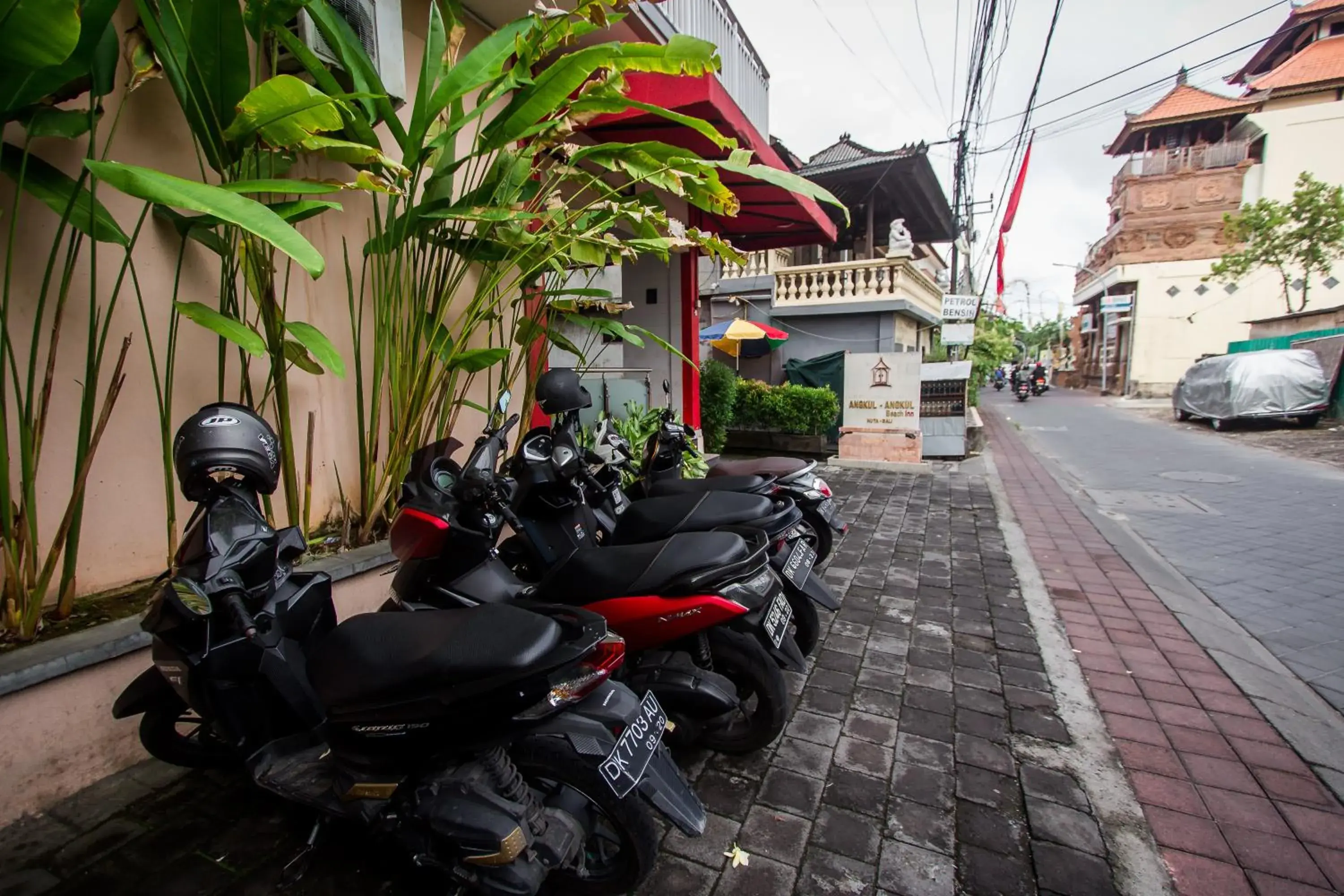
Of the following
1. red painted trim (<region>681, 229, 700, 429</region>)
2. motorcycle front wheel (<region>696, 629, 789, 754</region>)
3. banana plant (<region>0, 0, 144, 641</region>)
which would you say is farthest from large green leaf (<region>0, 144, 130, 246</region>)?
red painted trim (<region>681, 229, 700, 429</region>)

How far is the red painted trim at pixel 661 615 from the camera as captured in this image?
2.16 m

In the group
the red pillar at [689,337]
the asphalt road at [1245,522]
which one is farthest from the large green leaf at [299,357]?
the red pillar at [689,337]

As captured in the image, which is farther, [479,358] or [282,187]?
[479,358]

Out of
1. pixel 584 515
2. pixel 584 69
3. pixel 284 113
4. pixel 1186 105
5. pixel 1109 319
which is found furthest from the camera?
pixel 1109 319

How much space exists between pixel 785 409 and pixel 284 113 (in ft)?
28.4

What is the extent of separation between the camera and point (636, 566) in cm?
225

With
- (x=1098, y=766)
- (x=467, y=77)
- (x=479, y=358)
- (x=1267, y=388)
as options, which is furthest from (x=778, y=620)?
(x=1267, y=388)

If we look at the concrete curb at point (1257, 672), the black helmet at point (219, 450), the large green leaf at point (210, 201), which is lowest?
the concrete curb at point (1257, 672)

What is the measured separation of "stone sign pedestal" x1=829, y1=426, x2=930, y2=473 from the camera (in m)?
8.58

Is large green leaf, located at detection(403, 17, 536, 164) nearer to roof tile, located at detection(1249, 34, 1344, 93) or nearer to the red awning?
the red awning

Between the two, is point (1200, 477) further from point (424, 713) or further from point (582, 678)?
point (424, 713)

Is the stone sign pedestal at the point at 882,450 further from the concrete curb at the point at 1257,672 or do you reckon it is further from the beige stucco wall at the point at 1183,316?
the beige stucco wall at the point at 1183,316

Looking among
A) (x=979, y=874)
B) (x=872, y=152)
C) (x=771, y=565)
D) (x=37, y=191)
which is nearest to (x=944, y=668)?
(x=771, y=565)

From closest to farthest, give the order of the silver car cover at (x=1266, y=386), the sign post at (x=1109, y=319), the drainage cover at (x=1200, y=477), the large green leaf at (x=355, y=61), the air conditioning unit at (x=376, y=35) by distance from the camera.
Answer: the large green leaf at (x=355, y=61) → the air conditioning unit at (x=376, y=35) → the drainage cover at (x=1200, y=477) → the silver car cover at (x=1266, y=386) → the sign post at (x=1109, y=319)
